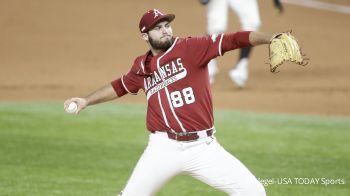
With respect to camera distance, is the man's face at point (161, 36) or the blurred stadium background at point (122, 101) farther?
the blurred stadium background at point (122, 101)

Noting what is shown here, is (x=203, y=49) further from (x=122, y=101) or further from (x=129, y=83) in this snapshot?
(x=122, y=101)

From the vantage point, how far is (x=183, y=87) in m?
6.93

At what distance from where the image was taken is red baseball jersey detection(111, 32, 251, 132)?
6.88 meters

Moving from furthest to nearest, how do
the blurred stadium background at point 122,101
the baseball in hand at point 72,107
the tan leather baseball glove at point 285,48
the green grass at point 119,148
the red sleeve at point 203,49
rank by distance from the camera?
the blurred stadium background at point 122,101
the green grass at point 119,148
the baseball in hand at point 72,107
the red sleeve at point 203,49
the tan leather baseball glove at point 285,48

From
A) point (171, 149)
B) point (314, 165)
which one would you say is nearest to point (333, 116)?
point (314, 165)

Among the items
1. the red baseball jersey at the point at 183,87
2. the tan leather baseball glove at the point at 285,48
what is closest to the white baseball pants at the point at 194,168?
the red baseball jersey at the point at 183,87

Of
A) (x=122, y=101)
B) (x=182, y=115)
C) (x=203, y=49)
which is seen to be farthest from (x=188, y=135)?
(x=122, y=101)

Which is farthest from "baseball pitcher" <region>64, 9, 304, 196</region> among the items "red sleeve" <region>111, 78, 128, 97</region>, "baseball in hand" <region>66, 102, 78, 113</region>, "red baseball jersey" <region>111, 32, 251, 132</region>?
"baseball in hand" <region>66, 102, 78, 113</region>

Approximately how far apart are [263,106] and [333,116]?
1.17 metres

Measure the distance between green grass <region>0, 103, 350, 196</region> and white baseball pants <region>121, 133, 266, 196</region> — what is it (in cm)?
219

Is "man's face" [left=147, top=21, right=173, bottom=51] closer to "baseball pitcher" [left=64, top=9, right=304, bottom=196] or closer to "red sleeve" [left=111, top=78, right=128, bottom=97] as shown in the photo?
"baseball pitcher" [left=64, top=9, right=304, bottom=196]

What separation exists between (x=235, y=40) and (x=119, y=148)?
4627 mm

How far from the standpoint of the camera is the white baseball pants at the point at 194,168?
668 cm

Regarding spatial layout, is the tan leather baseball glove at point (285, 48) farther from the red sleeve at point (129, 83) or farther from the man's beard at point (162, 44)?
the red sleeve at point (129, 83)
